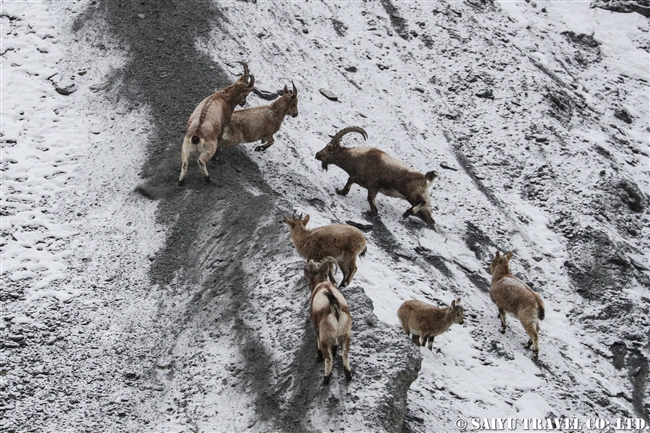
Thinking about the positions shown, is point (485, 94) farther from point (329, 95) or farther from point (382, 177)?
point (382, 177)

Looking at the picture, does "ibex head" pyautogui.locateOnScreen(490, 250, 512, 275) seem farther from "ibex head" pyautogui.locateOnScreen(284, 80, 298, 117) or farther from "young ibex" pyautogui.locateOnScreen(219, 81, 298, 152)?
"ibex head" pyautogui.locateOnScreen(284, 80, 298, 117)

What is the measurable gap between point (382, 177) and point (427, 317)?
567 cm

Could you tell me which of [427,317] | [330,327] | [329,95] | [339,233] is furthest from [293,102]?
[330,327]

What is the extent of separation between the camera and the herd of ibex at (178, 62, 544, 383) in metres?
8.88

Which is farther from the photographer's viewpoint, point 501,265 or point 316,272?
point 501,265

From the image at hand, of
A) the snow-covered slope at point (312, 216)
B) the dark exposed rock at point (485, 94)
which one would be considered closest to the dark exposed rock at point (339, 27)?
the snow-covered slope at point (312, 216)

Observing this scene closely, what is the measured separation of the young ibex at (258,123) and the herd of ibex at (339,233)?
25 millimetres

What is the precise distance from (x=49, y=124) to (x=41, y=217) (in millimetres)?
3752

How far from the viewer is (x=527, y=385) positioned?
1249 cm

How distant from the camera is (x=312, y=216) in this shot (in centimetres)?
1405

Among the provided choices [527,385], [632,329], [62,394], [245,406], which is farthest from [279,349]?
[632,329]

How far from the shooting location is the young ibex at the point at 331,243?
11.1 m

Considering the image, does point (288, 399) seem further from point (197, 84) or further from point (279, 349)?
point (197, 84)

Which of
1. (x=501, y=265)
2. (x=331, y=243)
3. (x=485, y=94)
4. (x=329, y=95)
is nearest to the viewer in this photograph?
(x=331, y=243)
